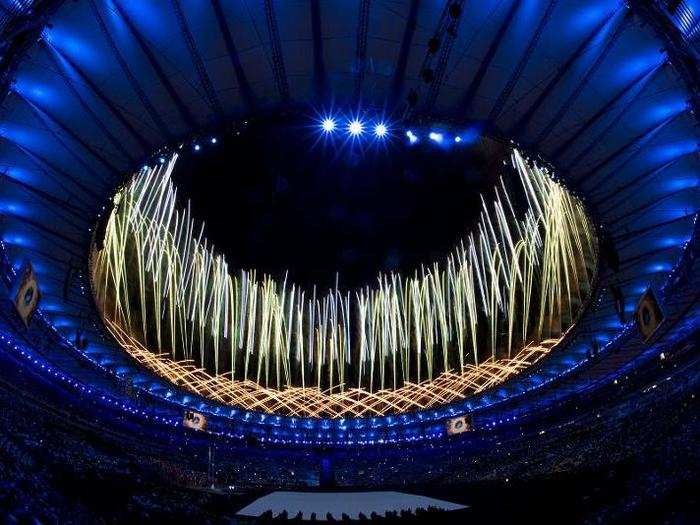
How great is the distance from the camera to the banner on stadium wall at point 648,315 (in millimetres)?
20922

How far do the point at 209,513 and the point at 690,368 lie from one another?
19528 mm

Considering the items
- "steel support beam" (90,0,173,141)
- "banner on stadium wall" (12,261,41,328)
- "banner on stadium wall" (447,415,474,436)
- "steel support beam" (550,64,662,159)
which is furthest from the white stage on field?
"steel support beam" (90,0,173,141)

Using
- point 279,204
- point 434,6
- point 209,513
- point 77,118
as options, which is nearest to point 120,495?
point 209,513

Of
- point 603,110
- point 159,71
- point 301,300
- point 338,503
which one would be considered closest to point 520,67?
point 603,110

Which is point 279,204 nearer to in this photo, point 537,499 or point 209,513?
point 209,513

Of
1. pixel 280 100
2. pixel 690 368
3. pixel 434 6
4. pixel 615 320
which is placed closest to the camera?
pixel 434 6

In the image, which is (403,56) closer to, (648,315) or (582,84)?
(582,84)

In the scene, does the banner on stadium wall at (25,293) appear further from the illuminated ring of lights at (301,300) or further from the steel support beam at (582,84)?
the steel support beam at (582,84)

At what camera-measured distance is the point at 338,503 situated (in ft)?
83.9

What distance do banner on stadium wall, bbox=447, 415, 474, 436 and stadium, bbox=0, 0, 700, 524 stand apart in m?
0.17

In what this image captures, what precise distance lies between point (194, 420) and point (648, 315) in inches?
898

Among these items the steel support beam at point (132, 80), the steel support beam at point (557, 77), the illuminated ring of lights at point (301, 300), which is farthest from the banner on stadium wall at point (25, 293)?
the steel support beam at point (557, 77)

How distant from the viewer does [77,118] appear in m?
20.0

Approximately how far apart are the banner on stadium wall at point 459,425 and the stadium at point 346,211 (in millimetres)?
171
